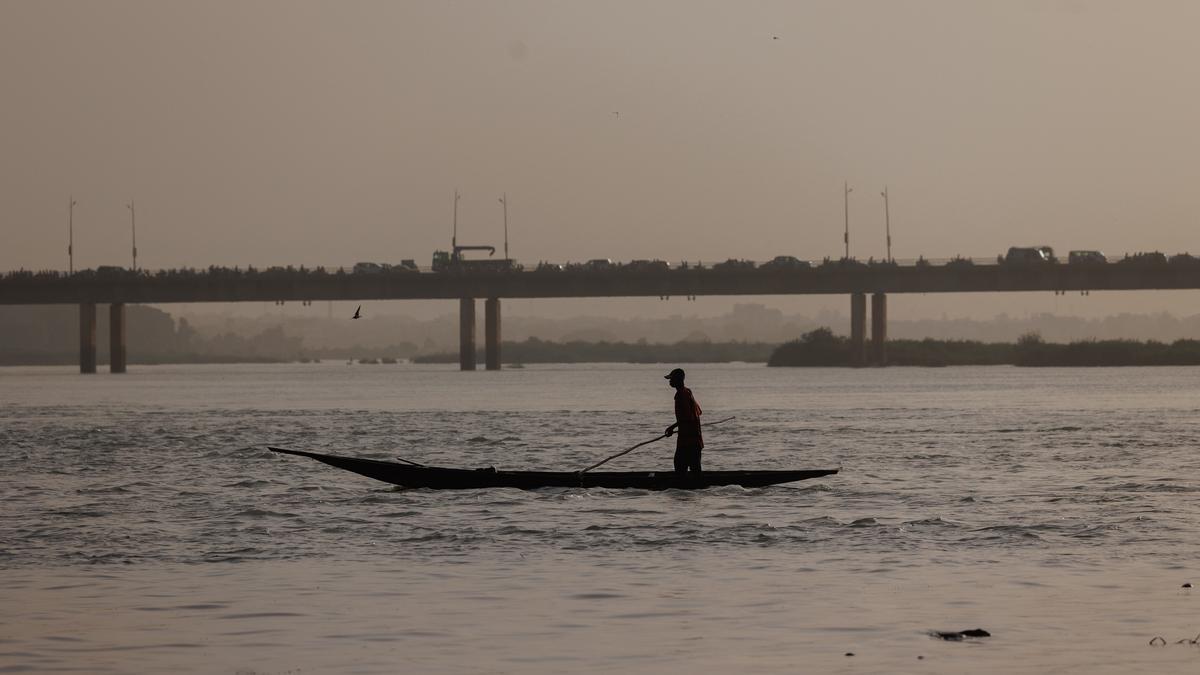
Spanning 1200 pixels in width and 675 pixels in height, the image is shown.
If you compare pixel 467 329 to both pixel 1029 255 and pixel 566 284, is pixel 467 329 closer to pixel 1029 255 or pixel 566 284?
pixel 566 284

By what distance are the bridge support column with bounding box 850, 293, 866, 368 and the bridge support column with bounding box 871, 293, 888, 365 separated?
768 millimetres

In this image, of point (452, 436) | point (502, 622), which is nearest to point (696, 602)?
point (502, 622)

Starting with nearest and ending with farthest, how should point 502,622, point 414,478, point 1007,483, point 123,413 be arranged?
point 502,622 < point 414,478 < point 1007,483 < point 123,413

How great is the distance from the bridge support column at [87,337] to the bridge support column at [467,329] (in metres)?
33.6

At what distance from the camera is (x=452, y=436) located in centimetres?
5712

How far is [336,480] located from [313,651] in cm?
2101

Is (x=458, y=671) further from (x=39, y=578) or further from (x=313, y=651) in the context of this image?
(x=39, y=578)

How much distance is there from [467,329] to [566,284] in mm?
15246

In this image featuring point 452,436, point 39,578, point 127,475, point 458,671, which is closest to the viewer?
point 458,671

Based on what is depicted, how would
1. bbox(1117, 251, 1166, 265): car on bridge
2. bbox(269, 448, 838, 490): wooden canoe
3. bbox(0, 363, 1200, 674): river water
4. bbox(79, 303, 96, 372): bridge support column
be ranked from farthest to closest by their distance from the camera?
bbox(79, 303, 96, 372): bridge support column
bbox(1117, 251, 1166, 265): car on bridge
bbox(269, 448, 838, 490): wooden canoe
bbox(0, 363, 1200, 674): river water

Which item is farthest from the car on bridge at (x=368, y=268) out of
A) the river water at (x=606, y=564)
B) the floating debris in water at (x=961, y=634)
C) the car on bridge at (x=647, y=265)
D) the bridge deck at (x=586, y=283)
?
the floating debris in water at (x=961, y=634)

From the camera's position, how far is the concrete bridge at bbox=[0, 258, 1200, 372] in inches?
5778

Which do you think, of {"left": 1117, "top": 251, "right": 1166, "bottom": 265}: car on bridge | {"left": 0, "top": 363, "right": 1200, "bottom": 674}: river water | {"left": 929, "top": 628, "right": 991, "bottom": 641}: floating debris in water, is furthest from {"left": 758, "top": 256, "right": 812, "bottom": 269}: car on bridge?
{"left": 929, "top": 628, "right": 991, "bottom": 641}: floating debris in water

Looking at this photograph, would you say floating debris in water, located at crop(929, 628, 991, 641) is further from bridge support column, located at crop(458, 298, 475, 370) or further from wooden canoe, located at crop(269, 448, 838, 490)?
bridge support column, located at crop(458, 298, 475, 370)
